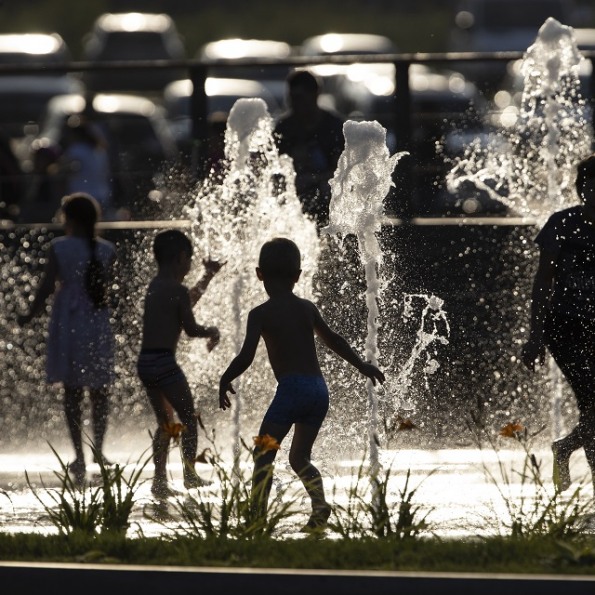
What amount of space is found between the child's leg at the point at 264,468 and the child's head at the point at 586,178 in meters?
1.90

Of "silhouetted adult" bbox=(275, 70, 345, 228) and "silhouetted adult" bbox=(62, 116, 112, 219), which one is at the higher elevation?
"silhouetted adult" bbox=(62, 116, 112, 219)

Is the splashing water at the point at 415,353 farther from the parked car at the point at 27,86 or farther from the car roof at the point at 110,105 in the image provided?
the car roof at the point at 110,105

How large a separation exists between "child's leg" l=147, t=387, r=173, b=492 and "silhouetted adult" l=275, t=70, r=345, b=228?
11.1ft

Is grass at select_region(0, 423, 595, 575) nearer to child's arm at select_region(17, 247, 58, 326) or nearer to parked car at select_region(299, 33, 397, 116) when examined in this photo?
child's arm at select_region(17, 247, 58, 326)

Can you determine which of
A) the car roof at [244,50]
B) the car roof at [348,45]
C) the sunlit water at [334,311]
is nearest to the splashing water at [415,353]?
the sunlit water at [334,311]

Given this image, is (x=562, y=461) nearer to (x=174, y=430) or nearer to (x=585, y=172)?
(x=585, y=172)

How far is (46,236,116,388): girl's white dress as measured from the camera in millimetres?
9047

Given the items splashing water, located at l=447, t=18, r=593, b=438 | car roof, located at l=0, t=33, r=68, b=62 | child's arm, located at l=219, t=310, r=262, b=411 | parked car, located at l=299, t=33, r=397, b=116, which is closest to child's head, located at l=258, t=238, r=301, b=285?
child's arm, located at l=219, t=310, r=262, b=411

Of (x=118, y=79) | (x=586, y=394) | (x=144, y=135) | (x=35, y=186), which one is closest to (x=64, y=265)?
(x=586, y=394)

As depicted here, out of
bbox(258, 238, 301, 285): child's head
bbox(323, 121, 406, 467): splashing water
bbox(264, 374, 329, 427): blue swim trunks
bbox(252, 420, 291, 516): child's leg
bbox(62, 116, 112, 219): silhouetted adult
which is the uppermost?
bbox(62, 116, 112, 219): silhouetted adult

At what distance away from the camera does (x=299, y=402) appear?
6.80 meters

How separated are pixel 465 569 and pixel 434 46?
85.7ft

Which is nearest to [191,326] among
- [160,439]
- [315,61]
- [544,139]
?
[160,439]

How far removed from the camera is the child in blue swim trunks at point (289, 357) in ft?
22.3
